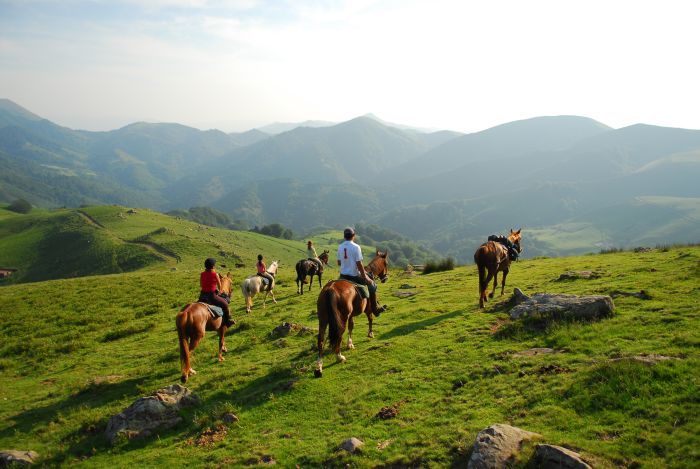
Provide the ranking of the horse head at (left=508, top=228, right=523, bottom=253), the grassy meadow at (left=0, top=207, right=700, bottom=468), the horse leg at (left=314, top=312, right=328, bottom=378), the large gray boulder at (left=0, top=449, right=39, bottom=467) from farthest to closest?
the horse head at (left=508, top=228, right=523, bottom=253), the horse leg at (left=314, top=312, right=328, bottom=378), the large gray boulder at (left=0, top=449, right=39, bottom=467), the grassy meadow at (left=0, top=207, right=700, bottom=468)

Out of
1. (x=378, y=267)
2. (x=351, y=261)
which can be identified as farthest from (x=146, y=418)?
(x=378, y=267)

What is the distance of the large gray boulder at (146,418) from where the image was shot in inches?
412

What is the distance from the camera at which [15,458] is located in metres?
9.70

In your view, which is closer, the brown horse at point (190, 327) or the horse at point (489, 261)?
the brown horse at point (190, 327)

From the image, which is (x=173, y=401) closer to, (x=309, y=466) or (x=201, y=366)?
(x=201, y=366)

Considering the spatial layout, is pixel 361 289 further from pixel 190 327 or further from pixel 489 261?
pixel 489 261

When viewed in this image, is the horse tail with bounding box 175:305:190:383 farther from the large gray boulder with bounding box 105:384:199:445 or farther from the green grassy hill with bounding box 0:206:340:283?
the green grassy hill with bounding box 0:206:340:283

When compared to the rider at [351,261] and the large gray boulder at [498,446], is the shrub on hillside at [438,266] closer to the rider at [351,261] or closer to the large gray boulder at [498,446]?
the rider at [351,261]

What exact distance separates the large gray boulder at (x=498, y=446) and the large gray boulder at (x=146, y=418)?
321 inches

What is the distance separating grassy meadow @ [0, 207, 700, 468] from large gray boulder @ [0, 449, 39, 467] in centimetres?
31

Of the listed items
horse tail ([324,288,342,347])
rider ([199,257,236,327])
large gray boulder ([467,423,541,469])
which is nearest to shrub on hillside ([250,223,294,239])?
rider ([199,257,236,327])

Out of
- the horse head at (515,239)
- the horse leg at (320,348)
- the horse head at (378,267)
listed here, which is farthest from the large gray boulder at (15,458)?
the horse head at (515,239)

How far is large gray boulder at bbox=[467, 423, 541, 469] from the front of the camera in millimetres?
6871

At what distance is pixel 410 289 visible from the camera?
24984mm
